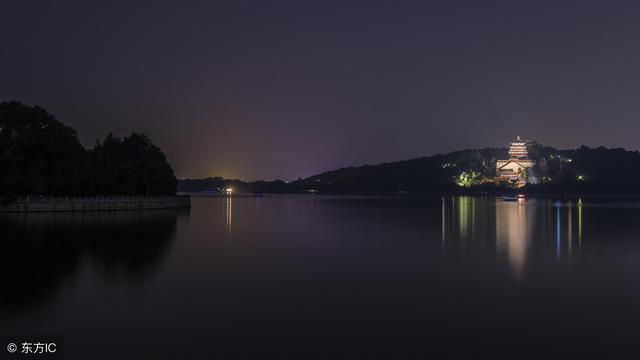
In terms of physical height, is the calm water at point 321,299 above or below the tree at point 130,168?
below

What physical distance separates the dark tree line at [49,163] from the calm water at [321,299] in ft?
108

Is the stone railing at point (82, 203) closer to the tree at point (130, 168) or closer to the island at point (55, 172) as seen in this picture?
the island at point (55, 172)

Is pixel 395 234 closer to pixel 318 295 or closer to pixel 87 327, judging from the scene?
pixel 318 295

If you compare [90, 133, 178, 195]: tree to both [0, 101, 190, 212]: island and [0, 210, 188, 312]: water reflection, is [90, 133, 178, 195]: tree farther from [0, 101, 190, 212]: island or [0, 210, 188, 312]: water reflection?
[0, 210, 188, 312]: water reflection

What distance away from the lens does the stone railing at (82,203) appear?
67750 mm

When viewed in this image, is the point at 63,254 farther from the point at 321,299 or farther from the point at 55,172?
the point at 55,172

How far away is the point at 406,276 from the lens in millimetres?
24875

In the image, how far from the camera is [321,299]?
19641 millimetres

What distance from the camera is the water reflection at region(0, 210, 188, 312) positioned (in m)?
20.4

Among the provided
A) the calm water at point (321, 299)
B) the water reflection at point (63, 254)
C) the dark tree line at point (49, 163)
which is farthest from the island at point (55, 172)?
the calm water at point (321, 299)

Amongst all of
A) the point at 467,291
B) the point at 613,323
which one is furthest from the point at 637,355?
the point at 467,291

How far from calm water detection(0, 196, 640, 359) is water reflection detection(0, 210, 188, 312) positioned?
0.12m

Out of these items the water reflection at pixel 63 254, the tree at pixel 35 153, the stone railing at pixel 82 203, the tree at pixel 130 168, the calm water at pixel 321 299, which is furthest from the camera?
the tree at pixel 130 168

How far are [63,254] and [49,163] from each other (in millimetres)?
46935
